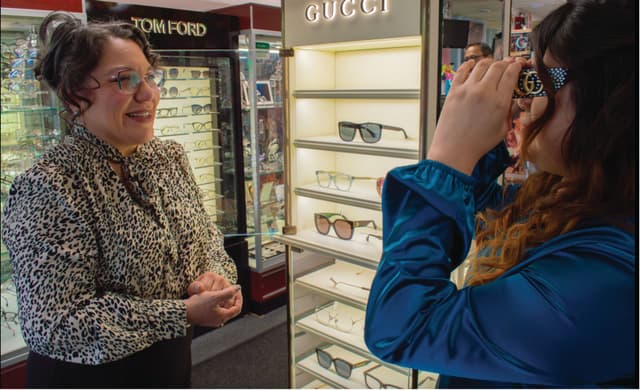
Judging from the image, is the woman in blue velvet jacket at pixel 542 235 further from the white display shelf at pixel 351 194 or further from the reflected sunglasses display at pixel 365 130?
the reflected sunglasses display at pixel 365 130

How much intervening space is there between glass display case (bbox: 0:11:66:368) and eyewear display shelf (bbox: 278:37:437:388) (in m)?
1.56

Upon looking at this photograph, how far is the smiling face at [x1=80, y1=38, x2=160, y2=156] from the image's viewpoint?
5.16 feet

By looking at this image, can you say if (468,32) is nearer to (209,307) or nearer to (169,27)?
(209,307)

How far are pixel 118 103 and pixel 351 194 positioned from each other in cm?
124

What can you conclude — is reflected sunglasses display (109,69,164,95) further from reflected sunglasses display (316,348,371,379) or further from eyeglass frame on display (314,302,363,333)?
reflected sunglasses display (316,348,371,379)

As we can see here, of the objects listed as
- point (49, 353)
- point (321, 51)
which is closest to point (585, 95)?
point (49, 353)

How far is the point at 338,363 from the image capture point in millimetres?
2824

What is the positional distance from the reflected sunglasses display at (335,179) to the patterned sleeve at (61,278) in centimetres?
146

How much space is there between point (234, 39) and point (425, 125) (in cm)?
233

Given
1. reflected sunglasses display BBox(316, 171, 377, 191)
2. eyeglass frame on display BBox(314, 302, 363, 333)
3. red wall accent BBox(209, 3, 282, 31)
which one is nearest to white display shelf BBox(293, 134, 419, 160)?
reflected sunglasses display BBox(316, 171, 377, 191)

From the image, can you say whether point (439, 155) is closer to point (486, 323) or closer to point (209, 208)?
point (486, 323)

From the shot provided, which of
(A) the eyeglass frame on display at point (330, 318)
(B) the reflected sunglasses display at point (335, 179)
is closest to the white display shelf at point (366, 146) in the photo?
(B) the reflected sunglasses display at point (335, 179)

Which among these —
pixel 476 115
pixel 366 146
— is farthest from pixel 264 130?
pixel 476 115

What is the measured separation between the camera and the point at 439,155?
2.63 ft
